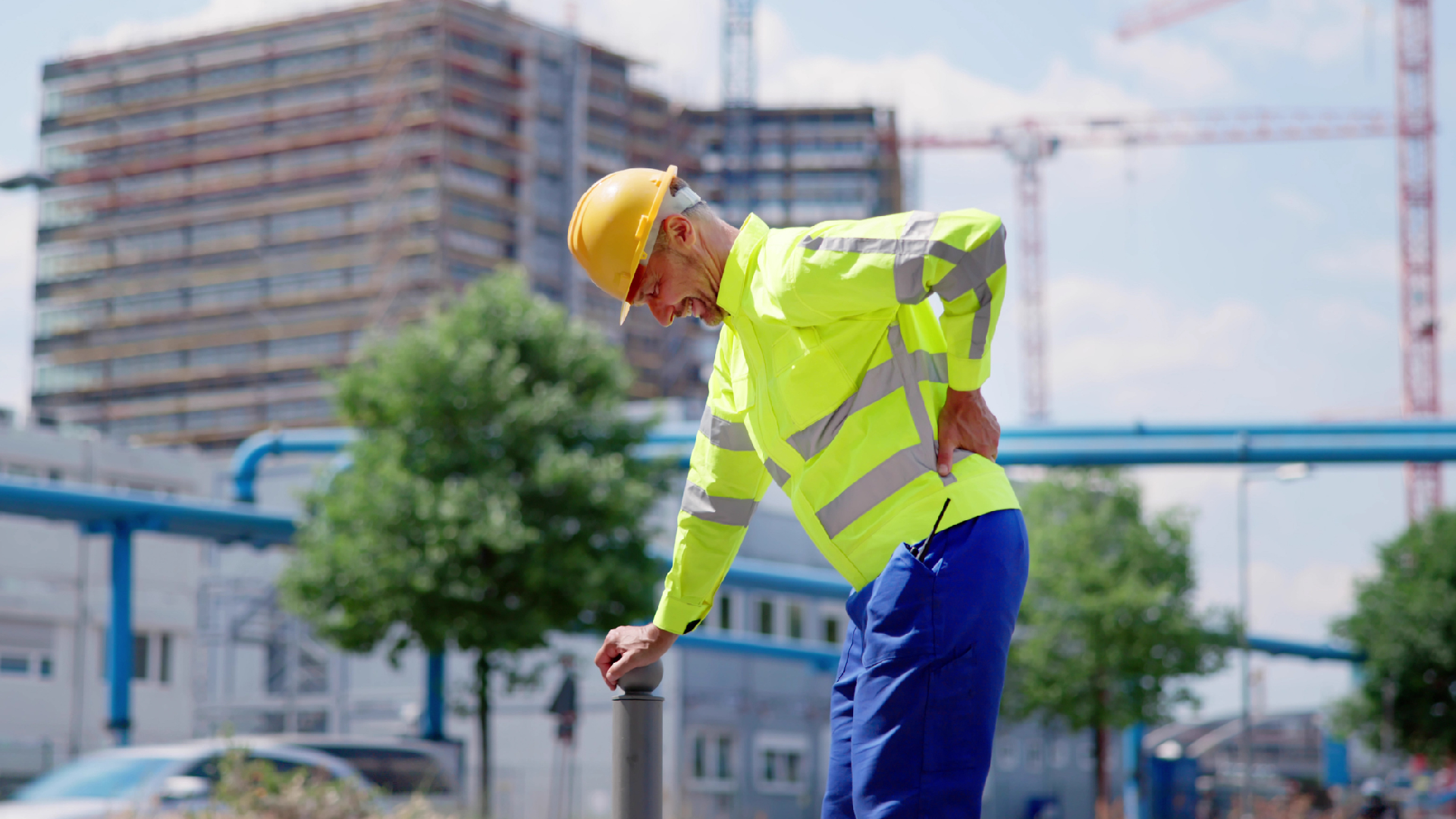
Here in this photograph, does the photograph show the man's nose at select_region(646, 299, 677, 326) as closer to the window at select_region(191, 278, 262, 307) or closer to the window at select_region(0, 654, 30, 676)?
the window at select_region(0, 654, 30, 676)

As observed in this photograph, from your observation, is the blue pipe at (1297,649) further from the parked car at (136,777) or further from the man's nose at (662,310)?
the man's nose at (662,310)

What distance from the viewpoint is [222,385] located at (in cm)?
9300

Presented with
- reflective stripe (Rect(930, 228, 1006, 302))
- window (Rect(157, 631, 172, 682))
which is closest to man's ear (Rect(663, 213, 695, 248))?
reflective stripe (Rect(930, 228, 1006, 302))

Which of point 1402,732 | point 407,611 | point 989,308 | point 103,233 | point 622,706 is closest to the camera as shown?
point 989,308

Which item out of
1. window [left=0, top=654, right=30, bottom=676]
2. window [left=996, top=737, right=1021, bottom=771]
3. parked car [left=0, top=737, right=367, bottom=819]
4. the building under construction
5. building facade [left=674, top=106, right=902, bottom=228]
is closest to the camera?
parked car [left=0, top=737, right=367, bottom=819]

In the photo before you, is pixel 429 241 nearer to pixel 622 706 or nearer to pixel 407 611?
pixel 407 611

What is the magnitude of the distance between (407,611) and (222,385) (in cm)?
7641

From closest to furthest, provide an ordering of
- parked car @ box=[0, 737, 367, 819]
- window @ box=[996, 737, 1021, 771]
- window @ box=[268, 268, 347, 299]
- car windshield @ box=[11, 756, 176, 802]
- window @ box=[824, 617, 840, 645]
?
parked car @ box=[0, 737, 367, 819]
car windshield @ box=[11, 756, 176, 802]
window @ box=[824, 617, 840, 645]
window @ box=[996, 737, 1021, 771]
window @ box=[268, 268, 347, 299]

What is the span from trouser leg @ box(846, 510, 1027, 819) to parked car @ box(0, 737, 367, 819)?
9020 millimetres

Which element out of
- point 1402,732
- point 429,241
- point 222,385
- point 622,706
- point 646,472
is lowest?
point 1402,732

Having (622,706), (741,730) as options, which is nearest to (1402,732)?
(741,730)

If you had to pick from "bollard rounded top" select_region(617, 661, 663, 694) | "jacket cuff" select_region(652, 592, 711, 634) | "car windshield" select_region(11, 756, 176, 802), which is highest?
"jacket cuff" select_region(652, 592, 711, 634)

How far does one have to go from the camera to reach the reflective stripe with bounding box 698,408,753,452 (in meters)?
3.09

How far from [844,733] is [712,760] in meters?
41.5
